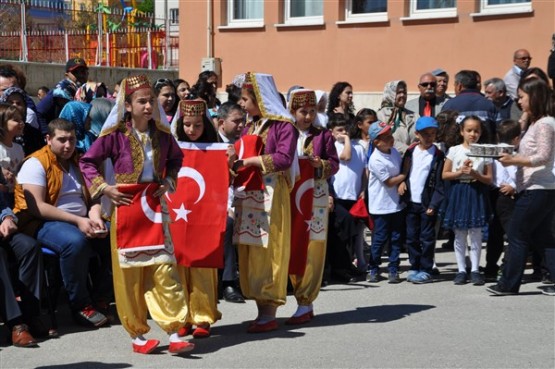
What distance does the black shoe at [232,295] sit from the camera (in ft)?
30.1

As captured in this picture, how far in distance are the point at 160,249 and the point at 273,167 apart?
1.05 m

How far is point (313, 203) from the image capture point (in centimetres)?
841

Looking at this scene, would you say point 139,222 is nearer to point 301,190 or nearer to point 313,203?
point 301,190

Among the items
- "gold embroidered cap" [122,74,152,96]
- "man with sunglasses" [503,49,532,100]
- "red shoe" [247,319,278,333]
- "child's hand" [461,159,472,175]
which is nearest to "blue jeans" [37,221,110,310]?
"red shoe" [247,319,278,333]

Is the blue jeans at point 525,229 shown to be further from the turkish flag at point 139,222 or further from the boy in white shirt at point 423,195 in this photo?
the turkish flag at point 139,222

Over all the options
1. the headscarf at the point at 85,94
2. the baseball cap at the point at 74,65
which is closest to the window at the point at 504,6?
the baseball cap at the point at 74,65

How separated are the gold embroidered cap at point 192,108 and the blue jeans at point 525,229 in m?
3.14

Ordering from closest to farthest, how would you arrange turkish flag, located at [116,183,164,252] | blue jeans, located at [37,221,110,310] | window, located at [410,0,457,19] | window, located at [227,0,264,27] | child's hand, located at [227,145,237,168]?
turkish flag, located at [116,183,164,252] → child's hand, located at [227,145,237,168] → blue jeans, located at [37,221,110,310] → window, located at [410,0,457,19] → window, located at [227,0,264,27]

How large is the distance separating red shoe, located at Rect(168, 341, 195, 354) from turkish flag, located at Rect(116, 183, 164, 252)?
0.66m

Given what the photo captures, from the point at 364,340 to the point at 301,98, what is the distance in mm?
1986

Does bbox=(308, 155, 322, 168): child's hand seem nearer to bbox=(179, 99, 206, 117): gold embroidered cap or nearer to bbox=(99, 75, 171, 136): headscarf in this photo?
bbox=(179, 99, 206, 117): gold embroidered cap

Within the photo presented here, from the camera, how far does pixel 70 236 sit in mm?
8008

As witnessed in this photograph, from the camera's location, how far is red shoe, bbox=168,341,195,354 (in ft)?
23.3

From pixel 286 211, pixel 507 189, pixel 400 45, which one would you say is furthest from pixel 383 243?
pixel 400 45
